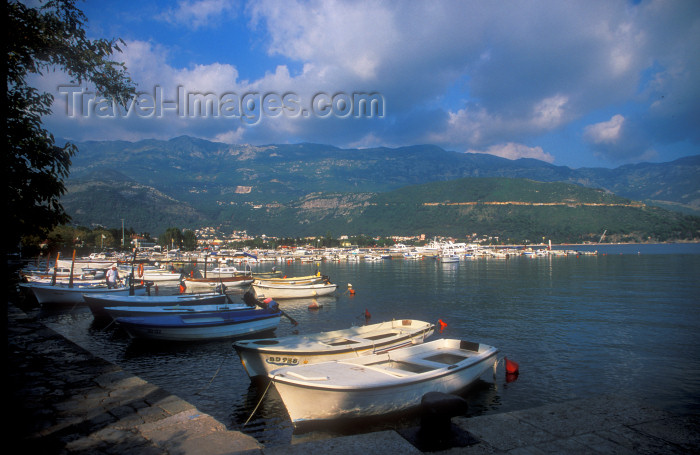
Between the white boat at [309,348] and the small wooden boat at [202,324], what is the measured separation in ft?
18.7

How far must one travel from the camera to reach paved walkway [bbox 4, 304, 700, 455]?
18.2 feet

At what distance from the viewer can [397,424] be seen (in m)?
9.64

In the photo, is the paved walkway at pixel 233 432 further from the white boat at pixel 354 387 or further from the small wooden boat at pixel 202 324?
the small wooden boat at pixel 202 324

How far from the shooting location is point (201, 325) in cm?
1755

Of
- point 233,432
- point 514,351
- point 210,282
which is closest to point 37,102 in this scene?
point 233,432

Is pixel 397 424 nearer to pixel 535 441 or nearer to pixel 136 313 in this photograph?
pixel 535 441

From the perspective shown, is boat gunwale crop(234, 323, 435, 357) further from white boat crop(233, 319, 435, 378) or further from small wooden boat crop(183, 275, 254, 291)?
small wooden boat crop(183, 275, 254, 291)

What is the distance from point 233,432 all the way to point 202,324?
1232 cm

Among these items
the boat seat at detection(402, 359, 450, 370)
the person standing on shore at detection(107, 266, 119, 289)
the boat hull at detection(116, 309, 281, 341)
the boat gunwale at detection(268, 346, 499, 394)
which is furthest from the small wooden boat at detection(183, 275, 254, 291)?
the boat gunwale at detection(268, 346, 499, 394)

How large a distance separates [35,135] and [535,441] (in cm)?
921

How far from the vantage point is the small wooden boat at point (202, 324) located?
16.9 meters

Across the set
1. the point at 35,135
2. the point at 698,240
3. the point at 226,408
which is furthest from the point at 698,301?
the point at 698,240

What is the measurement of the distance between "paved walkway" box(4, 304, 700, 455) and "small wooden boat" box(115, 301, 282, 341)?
874cm

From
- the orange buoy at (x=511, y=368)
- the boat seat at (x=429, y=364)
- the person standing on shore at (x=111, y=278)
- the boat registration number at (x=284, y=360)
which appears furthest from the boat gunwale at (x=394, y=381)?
the person standing on shore at (x=111, y=278)
